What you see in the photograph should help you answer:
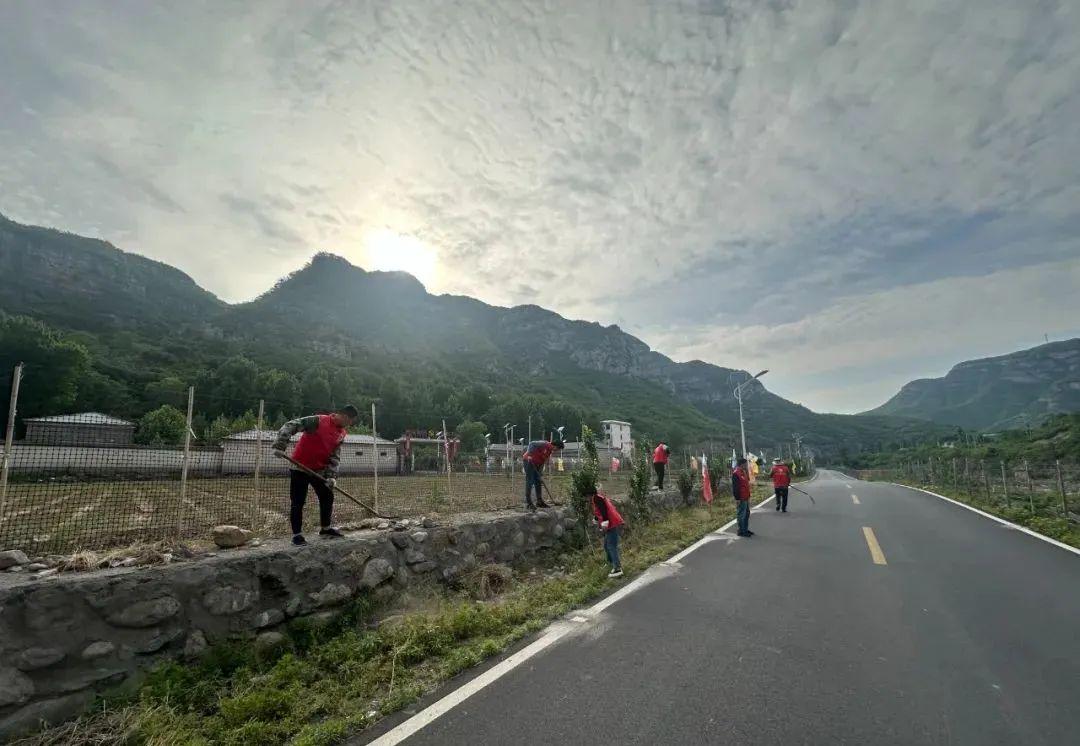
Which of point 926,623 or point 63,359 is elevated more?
point 63,359

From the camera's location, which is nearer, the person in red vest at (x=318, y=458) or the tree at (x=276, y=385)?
the person in red vest at (x=318, y=458)

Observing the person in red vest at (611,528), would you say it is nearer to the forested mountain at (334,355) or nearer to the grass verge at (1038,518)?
the grass verge at (1038,518)

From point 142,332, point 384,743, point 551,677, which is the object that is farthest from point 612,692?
point 142,332

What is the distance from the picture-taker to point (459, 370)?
12494cm

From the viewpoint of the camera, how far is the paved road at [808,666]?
9.64 feet

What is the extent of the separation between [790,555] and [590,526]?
10.9ft

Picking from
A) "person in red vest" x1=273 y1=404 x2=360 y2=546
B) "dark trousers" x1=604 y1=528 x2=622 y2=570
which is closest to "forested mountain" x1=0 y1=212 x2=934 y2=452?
"dark trousers" x1=604 y1=528 x2=622 y2=570

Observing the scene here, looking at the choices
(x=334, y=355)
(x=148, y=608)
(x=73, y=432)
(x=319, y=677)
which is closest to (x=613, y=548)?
(x=319, y=677)

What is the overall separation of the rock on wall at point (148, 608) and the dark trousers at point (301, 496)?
0.88 ft

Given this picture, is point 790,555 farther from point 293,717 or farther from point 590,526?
point 293,717

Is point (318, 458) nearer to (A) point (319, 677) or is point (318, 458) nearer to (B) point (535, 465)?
(A) point (319, 677)

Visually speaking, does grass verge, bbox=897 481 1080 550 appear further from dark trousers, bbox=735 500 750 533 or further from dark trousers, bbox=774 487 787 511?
dark trousers, bbox=735 500 750 533

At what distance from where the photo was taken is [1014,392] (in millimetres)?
176500

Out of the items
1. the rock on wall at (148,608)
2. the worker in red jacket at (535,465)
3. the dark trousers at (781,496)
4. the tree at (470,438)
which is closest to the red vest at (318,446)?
the rock on wall at (148,608)
